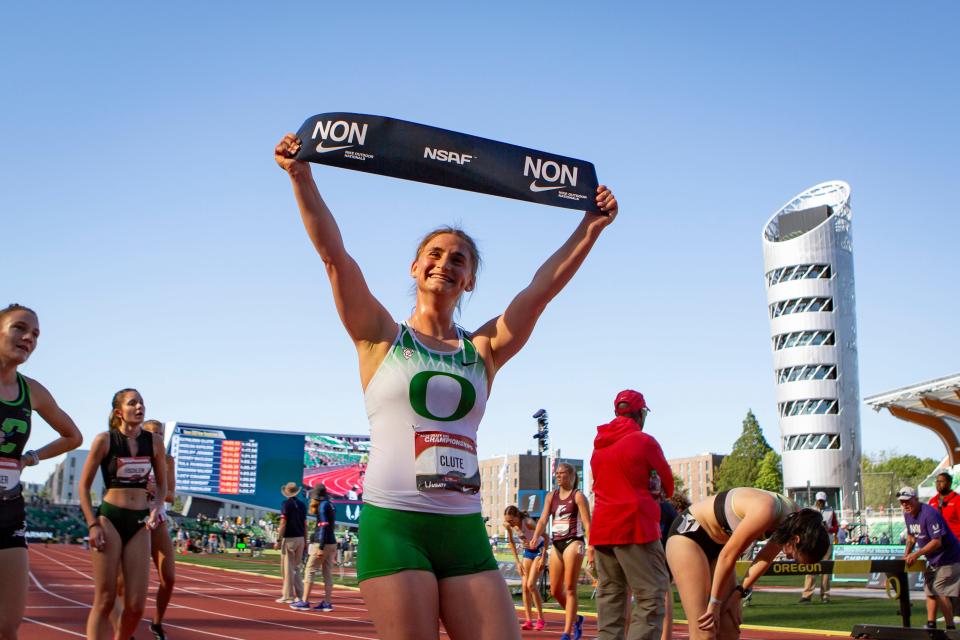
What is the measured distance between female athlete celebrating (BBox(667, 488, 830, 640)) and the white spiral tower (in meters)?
88.7

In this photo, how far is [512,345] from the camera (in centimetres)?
326

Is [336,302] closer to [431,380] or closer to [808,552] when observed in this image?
[431,380]

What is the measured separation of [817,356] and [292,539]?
280ft

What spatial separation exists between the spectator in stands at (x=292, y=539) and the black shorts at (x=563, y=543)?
18.6 ft

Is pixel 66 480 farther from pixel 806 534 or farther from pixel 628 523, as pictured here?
pixel 806 534

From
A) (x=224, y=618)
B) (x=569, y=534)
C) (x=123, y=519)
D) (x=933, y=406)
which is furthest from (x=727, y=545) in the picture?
(x=933, y=406)

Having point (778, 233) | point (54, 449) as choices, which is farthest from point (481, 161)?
point (778, 233)

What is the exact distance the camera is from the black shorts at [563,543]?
1048 centimetres

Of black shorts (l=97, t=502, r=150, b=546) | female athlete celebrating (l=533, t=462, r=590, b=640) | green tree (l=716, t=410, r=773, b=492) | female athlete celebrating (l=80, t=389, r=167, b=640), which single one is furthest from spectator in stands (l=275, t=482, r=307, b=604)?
green tree (l=716, t=410, r=773, b=492)

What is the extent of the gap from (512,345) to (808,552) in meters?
2.71

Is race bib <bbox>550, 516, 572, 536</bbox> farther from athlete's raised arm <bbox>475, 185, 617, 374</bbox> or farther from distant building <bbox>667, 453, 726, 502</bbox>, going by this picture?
distant building <bbox>667, 453, 726, 502</bbox>

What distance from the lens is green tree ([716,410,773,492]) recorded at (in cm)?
9600

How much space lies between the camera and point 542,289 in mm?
3363

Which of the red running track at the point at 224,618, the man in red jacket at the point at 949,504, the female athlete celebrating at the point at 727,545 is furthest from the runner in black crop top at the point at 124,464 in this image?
the man in red jacket at the point at 949,504
